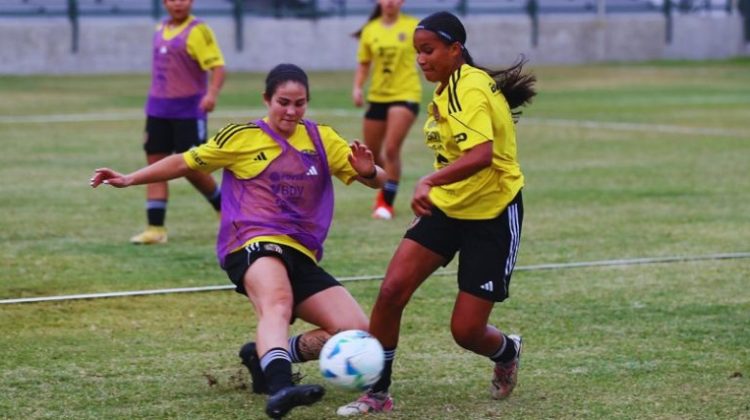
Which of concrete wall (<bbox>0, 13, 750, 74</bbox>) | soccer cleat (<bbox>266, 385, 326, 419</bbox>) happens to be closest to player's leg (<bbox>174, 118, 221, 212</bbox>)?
soccer cleat (<bbox>266, 385, 326, 419</bbox>)

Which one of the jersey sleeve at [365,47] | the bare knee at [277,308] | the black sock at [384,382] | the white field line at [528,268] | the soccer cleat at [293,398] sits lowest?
the white field line at [528,268]

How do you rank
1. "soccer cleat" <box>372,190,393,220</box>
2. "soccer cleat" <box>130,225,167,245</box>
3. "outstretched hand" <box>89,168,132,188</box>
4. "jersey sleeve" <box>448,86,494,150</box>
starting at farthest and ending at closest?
1. "soccer cleat" <box>372,190,393,220</box>
2. "soccer cleat" <box>130,225,167,245</box>
3. "outstretched hand" <box>89,168,132,188</box>
4. "jersey sleeve" <box>448,86,494,150</box>

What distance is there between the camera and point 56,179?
1563 centimetres

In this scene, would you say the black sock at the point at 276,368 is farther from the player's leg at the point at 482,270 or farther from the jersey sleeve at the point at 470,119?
the jersey sleeve at the point at 470,119

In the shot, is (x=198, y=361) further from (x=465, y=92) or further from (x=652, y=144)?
(x=652, y=144)

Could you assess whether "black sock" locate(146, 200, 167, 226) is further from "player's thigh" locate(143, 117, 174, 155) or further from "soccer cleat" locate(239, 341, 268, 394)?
"soccer cleat" locate(239, 341, 268, 394)

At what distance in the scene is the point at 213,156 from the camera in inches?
272

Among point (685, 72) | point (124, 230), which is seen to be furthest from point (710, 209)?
point (685, 72)

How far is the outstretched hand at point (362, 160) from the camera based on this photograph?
22.4 ft

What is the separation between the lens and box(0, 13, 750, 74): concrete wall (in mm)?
34719

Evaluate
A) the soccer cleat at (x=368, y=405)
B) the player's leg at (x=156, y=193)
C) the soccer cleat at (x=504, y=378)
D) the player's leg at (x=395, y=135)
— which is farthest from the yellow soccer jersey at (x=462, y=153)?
the player's leg at (x=395, y=135)

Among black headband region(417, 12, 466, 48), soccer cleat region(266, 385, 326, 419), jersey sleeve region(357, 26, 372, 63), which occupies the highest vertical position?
black headband region(417, 12, 466, 48)

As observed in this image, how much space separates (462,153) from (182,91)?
238 inches

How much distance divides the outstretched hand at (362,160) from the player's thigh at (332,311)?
56 centimetres
